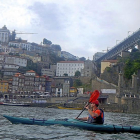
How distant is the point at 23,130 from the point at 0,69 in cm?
8096

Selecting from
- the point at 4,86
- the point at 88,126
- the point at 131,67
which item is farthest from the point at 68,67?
the point at 88,126

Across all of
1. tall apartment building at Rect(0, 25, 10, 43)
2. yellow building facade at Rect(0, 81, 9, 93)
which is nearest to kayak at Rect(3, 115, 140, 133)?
yellow building facade at Rect(0, 81, 9, 93)

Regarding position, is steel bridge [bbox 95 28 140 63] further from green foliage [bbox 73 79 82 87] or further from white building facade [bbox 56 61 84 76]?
white building facade [bbox 56 61 84 76]

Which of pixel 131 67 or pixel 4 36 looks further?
pixel 4 36

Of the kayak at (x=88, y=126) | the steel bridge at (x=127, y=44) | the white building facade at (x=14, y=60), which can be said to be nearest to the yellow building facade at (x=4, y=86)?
the white building facade at (x=14, y=60)

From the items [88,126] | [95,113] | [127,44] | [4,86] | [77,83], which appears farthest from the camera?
[77,83]

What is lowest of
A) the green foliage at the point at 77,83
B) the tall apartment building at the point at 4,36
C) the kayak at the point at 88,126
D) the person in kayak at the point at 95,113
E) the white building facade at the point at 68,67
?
the kayak at the point at 88,126

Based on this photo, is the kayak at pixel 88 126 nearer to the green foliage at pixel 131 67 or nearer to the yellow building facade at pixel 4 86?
the green foliage at pixel 131 67

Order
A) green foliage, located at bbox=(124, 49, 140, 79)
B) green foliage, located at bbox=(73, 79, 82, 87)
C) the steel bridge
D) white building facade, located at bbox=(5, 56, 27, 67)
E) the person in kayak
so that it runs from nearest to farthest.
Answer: the person in kayak
green foliage, located at bbox=(124, 49, 140, 79)
the steel bridge
green foliage, located at bbox=(73, 79, 82, 87)
white building facade, located at bbox=(5, 56, 27, 67)

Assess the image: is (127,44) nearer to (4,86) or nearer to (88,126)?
(4,86)

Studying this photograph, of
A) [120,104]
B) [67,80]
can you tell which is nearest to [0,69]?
[67,80]

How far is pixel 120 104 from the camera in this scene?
5544 cm

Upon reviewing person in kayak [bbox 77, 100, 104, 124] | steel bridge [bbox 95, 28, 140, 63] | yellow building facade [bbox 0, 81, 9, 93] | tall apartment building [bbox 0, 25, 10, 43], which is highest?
tall apartment building [bbox 0, 25, 10, 43]

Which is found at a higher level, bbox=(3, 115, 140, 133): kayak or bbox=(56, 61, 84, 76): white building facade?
bbox=(56, 61, 84, 76): white building facade
